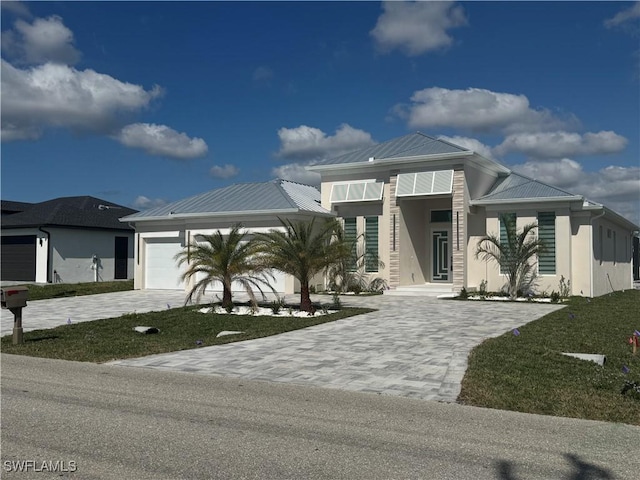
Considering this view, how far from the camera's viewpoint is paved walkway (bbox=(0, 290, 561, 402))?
27.4ft

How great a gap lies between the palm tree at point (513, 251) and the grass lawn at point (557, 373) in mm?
6384

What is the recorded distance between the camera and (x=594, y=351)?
33.5 feet

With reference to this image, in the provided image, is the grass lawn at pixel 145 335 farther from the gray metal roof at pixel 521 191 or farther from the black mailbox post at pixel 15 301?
the gray metal roof at pixel 521 191

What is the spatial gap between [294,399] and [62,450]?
9.30ft

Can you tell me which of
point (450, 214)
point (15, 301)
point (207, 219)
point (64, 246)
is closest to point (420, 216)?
point (450, 214)

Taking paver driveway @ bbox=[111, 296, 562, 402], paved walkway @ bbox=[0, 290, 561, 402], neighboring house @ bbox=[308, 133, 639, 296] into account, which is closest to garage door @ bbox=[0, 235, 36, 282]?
paved walkway @ bbox=[0, 290, 561, 402]

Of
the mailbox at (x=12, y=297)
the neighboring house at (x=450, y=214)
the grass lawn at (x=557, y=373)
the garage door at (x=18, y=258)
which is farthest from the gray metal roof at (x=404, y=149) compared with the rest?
the garage door at (x=18, y=258)

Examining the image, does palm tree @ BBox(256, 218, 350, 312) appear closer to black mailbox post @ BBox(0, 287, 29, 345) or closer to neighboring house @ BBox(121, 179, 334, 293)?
neighboring house @ BBox(121, 179, 334, 293)

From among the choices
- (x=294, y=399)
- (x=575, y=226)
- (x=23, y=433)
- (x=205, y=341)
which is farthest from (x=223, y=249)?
(x=575, y=226)

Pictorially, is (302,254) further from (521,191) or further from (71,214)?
(71,214)

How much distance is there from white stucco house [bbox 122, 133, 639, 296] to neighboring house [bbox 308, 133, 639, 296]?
1.5 inches

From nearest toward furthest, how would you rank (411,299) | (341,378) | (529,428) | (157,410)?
1. (529,428)
2. (157,410)
3. (341,378)
4. (411,299)

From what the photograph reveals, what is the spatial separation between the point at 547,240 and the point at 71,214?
81.9 feet

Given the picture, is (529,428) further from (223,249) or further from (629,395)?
(223,249)
